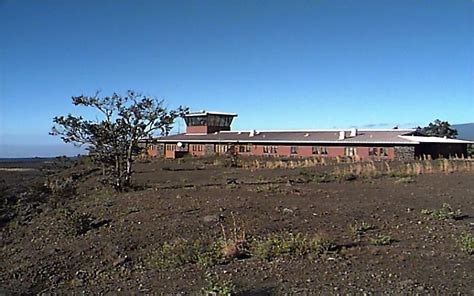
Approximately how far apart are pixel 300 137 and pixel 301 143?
1.94m

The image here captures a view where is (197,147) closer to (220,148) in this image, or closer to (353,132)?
(220,148)

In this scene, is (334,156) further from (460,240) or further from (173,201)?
(460,240)

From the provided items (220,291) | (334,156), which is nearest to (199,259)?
Result: (220,291)

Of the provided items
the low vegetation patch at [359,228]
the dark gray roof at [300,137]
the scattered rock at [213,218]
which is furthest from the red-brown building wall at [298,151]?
the low vegetation patch at [359,228]

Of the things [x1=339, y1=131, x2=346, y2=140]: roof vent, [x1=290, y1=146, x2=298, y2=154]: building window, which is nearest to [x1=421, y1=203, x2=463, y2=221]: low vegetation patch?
[x1=339, y1=131, x2=346, y2=140]: roof vent

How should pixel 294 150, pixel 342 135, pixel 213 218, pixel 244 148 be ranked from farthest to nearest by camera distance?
pixel 244 148 → pixel 294 150 → pixel 342 135 → pixel 213 218

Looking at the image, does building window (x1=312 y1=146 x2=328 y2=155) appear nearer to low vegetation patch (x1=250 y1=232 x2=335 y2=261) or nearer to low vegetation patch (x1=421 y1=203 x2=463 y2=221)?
low vegetation patch (x1=421 y1=203 x2=463 y2=221)

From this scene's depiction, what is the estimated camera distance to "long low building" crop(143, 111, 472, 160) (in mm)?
37906

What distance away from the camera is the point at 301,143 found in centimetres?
4325

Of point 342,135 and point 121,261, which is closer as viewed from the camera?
point 121,261

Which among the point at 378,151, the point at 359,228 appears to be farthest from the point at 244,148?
the point at 359,228

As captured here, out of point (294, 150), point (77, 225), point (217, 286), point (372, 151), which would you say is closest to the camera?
point (217, 286)

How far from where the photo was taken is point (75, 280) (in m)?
6.84

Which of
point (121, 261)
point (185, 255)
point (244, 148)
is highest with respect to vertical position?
point (244, 148)
